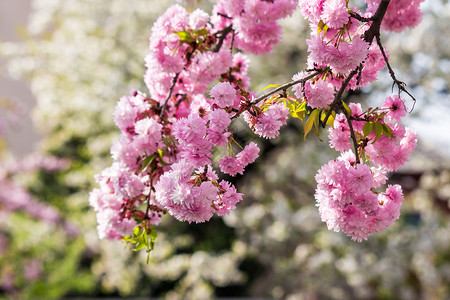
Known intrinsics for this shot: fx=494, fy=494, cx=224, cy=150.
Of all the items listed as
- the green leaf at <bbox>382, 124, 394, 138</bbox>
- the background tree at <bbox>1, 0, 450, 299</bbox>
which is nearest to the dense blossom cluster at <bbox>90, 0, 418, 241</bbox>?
the green leaf at <bbox>382, 124, 394, 138</bbox>

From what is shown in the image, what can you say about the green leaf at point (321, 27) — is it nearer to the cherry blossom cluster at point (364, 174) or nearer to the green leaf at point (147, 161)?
the cherry blossom cluster at point (364, 174)

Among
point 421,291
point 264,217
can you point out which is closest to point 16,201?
point 264,217

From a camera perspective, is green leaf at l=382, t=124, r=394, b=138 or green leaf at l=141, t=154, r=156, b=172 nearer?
green leaf at l=382, t=124, r=394, b=138

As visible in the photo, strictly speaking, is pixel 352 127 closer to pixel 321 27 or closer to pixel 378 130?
pixel 378 130

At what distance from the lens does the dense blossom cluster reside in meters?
1.10

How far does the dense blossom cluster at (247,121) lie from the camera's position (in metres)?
1.10

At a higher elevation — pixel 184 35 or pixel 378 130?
pixel 184 35

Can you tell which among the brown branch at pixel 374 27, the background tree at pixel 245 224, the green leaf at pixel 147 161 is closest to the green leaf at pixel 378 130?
the brown branch at pixel 374 27

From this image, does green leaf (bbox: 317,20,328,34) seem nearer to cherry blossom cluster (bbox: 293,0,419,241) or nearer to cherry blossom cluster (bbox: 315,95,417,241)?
cherry blossom cluster (bbox: 293,0,419,241)

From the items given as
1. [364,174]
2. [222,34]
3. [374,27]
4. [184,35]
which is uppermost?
[222,34]

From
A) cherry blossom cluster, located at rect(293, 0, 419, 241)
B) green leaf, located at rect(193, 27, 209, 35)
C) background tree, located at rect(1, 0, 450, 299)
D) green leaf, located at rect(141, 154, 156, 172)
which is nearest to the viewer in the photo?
cherry blossom cluster, located at rect(293, 0, 419, 241)

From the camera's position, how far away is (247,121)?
3.91 feet

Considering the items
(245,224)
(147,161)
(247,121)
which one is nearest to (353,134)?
(247,121)

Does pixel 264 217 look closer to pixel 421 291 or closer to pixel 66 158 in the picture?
pixel 421 291
